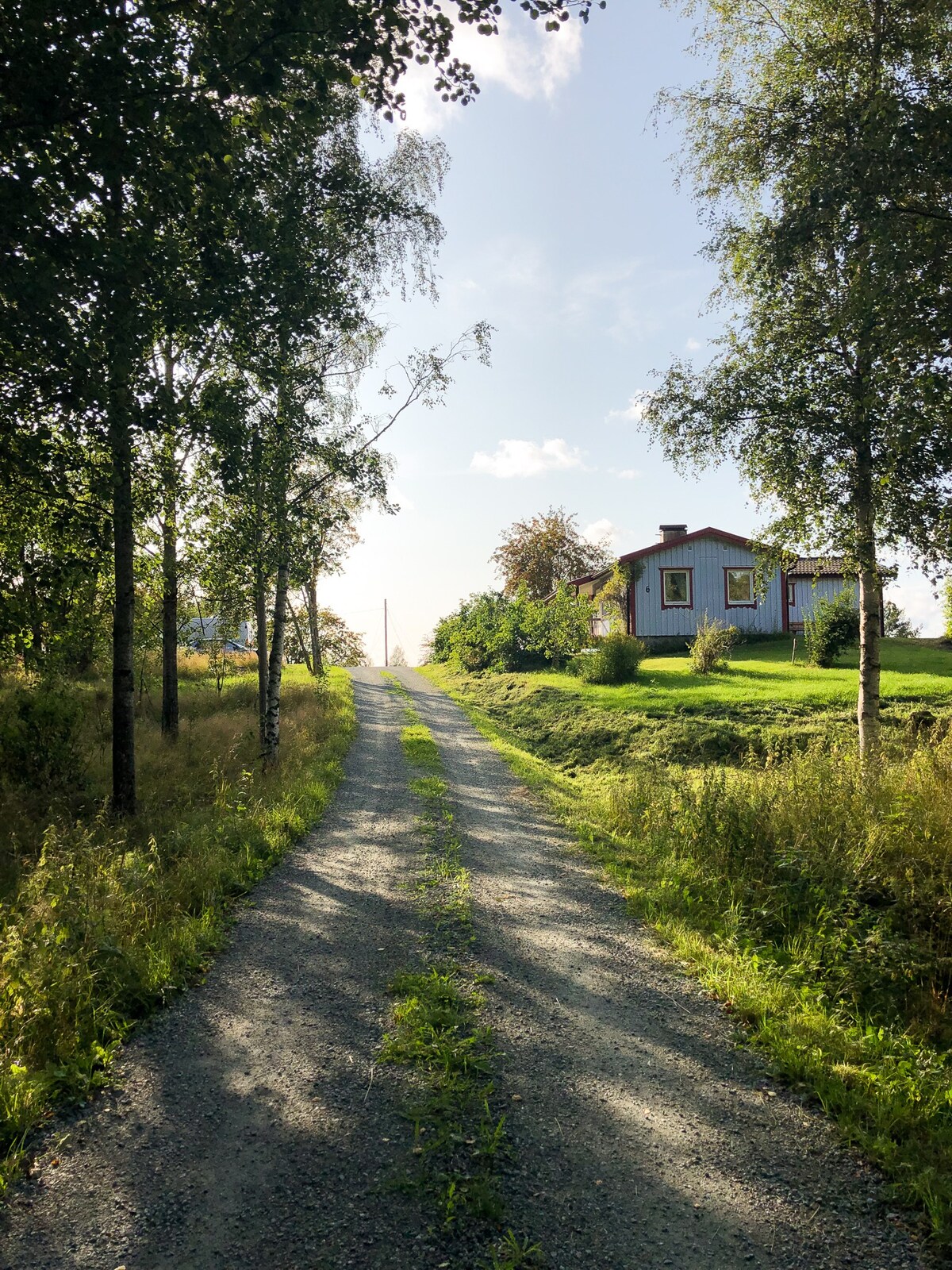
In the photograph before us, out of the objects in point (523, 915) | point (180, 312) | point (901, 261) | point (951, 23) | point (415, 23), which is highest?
point (951, 23)

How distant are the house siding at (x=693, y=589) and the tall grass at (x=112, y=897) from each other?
21.7 metres

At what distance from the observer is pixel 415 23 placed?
20.2 ft

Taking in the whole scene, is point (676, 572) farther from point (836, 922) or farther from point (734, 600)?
point (836, 922)

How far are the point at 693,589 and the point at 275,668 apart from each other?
23.1 meters

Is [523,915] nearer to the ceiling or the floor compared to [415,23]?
nearer to the floor

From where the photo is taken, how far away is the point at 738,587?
32.0 m

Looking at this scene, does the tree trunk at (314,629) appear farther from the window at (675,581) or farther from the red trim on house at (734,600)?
the red trim on house at (734,600)

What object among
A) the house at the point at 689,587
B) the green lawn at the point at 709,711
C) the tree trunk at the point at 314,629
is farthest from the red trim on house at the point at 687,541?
the tree trunk at the point at 314,629

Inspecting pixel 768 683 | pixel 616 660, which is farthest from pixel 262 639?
pixel 768 683

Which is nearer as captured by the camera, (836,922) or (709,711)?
(836,922)

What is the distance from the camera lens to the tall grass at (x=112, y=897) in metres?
4.10

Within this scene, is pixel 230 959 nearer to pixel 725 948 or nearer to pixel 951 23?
pixel 725 948

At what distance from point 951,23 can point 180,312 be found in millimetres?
10980

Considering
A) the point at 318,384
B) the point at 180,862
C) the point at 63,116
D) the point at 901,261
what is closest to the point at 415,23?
the point at 63,116
